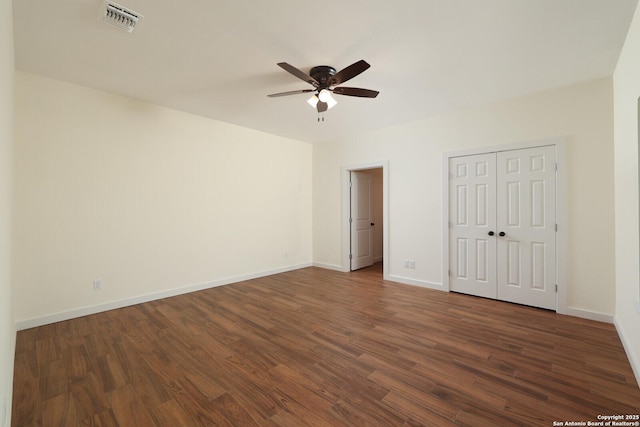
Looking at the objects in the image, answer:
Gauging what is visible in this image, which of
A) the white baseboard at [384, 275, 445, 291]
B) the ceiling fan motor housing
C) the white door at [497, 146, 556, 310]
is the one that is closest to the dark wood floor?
the white door at [497, 146, 556, 310]

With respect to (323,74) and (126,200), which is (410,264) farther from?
(126,200)

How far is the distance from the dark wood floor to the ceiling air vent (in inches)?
110

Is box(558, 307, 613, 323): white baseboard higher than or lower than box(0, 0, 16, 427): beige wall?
lower

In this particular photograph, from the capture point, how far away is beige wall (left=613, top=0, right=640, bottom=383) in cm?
200

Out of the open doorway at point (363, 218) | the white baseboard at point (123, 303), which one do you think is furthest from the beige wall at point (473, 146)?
the white baseboard at point (123, 303)

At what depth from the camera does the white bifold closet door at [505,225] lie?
3.33 m

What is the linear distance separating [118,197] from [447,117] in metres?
4.91

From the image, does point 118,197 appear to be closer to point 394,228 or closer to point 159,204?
point 159,204

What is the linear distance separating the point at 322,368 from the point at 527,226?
10.6ft

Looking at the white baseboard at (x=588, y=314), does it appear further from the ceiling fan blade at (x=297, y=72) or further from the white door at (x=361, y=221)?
the ceiling fan blade at (x=297, y=72)

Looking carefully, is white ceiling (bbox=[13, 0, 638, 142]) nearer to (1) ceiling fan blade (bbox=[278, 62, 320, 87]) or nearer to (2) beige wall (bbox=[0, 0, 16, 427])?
(1) ceiling fan blade (bbox=[278, 62, 320, 87])

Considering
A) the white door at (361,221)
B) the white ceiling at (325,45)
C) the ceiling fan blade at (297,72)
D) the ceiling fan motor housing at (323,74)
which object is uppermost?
the white ceiling at (325,45)

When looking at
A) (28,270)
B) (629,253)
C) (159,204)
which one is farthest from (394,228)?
(28,270)

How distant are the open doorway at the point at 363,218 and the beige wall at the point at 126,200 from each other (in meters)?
1.57
